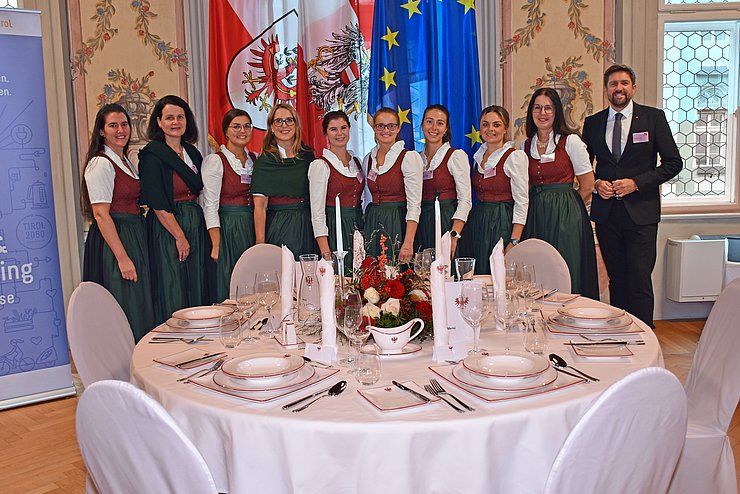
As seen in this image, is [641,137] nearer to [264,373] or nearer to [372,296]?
[372,296]

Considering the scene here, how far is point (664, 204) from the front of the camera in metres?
5.01

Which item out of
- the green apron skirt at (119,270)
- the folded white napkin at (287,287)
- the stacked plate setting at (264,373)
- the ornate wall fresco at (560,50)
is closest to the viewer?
the stacked plate setting at (264,373)

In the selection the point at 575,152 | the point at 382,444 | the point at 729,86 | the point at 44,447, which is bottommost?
→ the point at 44,447

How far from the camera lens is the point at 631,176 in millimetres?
3977

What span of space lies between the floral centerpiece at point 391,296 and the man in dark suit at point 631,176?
2.31m

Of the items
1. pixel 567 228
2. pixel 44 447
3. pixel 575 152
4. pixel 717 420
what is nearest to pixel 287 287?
pixel 717 420

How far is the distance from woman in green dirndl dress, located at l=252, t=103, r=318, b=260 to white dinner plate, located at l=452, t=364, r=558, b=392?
8.22 feet

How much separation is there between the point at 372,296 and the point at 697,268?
3620 mm

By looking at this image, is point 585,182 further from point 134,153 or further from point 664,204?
point 134,153

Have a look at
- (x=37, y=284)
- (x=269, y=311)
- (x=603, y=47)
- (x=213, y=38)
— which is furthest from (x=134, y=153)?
(x=603, y=47)

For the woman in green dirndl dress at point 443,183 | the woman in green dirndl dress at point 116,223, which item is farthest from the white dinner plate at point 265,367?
the woman in green dirndl dress at point 443,183

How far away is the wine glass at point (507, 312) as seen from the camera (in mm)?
2010

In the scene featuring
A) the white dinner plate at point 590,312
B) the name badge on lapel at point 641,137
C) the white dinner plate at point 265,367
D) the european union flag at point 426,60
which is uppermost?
the european union flag at point 426,60

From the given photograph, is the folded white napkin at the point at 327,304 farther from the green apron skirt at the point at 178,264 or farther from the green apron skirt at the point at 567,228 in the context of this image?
the green apron skirt at the point at 567,228
